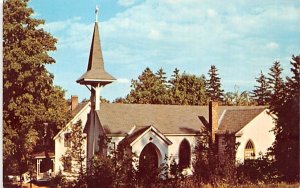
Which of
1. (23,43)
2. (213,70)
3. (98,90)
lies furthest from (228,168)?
(23,43)

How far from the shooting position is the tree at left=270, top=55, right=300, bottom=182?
548 inches

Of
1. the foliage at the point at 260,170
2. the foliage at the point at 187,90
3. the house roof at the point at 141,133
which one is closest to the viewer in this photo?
the foliage at the point at 260,170

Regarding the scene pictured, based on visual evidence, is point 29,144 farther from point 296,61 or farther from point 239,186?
Answer: point 296,61

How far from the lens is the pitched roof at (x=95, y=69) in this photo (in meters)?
14.5

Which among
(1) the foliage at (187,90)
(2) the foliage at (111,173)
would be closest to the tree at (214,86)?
(1) the foliage at (187,90)

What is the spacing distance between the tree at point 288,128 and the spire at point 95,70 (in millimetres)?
5966

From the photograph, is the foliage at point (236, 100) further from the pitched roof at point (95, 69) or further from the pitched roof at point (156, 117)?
the pitched roof at point (95, 69)

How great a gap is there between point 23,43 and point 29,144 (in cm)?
399

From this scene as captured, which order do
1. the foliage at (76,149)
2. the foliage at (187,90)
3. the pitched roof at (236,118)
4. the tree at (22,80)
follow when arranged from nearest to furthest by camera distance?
the tree at (22,80), the foliage at (76,149), the foliage at (187,90), the pitched roof at (236,118)

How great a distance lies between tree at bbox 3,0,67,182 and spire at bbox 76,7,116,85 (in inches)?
85.7

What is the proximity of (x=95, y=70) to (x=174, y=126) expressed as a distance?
904 cm

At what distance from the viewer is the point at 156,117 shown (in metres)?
24.0

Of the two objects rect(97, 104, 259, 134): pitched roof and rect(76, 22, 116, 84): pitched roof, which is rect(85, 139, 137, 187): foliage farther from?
rect(97, 104, 259, 134): pitched roof

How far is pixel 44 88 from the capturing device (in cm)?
1822
